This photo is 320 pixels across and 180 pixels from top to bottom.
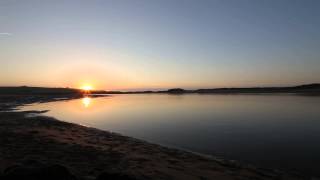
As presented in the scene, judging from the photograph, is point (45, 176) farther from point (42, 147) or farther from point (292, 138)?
point (292, 138)

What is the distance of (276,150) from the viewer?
1748 centimetres

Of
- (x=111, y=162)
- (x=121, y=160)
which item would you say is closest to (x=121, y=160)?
(x=121, y=160)

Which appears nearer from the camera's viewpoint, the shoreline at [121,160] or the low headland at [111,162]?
the low headland at [111,162]

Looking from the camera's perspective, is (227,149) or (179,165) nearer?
(179,165)

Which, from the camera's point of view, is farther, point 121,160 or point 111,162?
point 121,160

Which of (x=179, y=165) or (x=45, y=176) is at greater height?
(x=45, y=176)

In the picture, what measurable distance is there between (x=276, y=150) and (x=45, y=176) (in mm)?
12935

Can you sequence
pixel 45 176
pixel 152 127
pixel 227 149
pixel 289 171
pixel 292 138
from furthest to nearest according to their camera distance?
pixel 152 127, pixel 292 138, pixel 227 149, pixel 289 171, pixel 45 176

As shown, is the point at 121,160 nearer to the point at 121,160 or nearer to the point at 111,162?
the point at 121,160

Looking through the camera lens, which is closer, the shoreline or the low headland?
the low headland

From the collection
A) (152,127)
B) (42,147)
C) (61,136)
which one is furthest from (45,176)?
(152,127)

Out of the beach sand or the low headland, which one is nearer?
the low headland

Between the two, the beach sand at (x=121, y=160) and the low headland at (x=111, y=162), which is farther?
the beach sand at (x=121, y=160)

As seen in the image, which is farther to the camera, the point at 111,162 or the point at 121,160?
the point at 121,160
